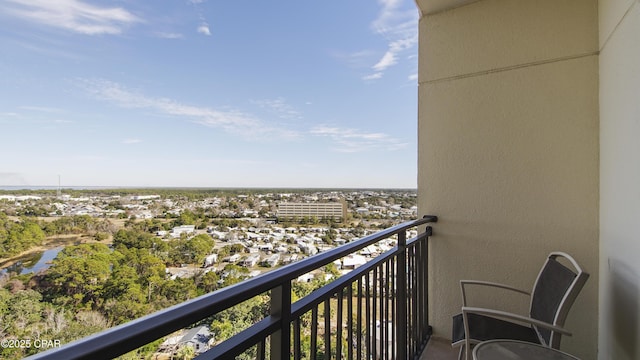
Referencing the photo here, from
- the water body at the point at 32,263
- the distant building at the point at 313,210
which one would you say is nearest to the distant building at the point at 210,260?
the distant building at the point at 313,210

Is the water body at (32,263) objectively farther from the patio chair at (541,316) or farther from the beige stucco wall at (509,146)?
the patio chair at (541,316)

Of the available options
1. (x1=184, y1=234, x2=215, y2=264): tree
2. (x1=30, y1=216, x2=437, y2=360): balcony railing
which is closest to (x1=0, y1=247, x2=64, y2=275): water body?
(x1=184, y1=234, x2=215, y2=264): tree

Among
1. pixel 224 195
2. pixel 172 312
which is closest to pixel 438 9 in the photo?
pixel 172 312

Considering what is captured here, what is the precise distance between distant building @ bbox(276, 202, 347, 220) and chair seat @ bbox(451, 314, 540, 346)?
4.43 meters

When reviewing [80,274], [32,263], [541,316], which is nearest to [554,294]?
[541,316]

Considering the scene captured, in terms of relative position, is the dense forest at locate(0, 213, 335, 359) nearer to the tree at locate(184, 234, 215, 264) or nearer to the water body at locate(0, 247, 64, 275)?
the tree at locate(184, 234, 215, 264)

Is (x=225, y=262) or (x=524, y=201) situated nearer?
(x=524, y=201)

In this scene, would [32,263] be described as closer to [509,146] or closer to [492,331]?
[492,331]

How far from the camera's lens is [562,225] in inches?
83.5

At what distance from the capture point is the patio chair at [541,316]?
141cm

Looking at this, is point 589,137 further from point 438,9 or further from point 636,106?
point 438,9

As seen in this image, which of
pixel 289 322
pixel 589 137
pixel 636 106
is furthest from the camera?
pixel 589 137

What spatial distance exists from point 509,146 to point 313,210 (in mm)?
5489

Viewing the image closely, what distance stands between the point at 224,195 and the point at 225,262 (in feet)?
14.8
